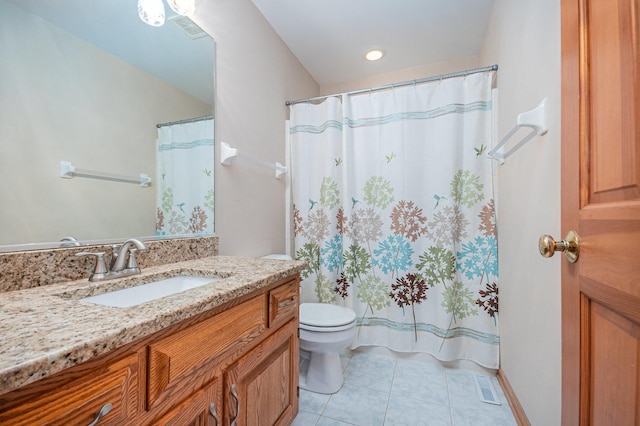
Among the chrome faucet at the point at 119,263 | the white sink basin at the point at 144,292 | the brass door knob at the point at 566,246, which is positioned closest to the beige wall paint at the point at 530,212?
the brass door knob at the point at 566,246

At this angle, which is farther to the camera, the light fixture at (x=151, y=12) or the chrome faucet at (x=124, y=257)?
the light fixture at (x=151, y=12)

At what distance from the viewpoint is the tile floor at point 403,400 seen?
133cm

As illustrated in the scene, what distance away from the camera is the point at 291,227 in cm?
212

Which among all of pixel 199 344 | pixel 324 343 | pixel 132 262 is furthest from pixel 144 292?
pixel 324 343

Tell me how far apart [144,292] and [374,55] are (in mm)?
2335

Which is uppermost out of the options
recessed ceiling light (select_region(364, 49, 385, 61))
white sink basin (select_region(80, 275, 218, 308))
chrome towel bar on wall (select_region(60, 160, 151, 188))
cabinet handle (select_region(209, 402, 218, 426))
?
recessed ceiling light (select_region(364, 49, 385, 61))

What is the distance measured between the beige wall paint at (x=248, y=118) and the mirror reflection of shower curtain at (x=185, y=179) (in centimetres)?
7

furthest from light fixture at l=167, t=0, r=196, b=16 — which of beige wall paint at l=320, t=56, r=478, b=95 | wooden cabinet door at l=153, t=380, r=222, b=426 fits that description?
beige wall paint at l=320, t=56, r=478, b=95

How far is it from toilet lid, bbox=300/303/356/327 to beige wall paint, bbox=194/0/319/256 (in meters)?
0.49

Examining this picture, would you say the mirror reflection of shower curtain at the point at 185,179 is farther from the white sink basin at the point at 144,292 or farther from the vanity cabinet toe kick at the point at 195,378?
the vanity cabinet toe kick at the point at 195,378

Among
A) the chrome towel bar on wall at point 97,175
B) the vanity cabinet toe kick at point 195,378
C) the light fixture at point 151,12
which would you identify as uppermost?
the light fixture at point 151,12

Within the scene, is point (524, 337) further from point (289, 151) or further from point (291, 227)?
point (289, 151)

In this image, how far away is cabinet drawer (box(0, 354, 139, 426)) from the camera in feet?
1.25

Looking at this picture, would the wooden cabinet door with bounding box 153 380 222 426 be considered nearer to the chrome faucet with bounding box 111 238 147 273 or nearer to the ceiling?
the chrome faucet with bounding box 111 238 147 273
